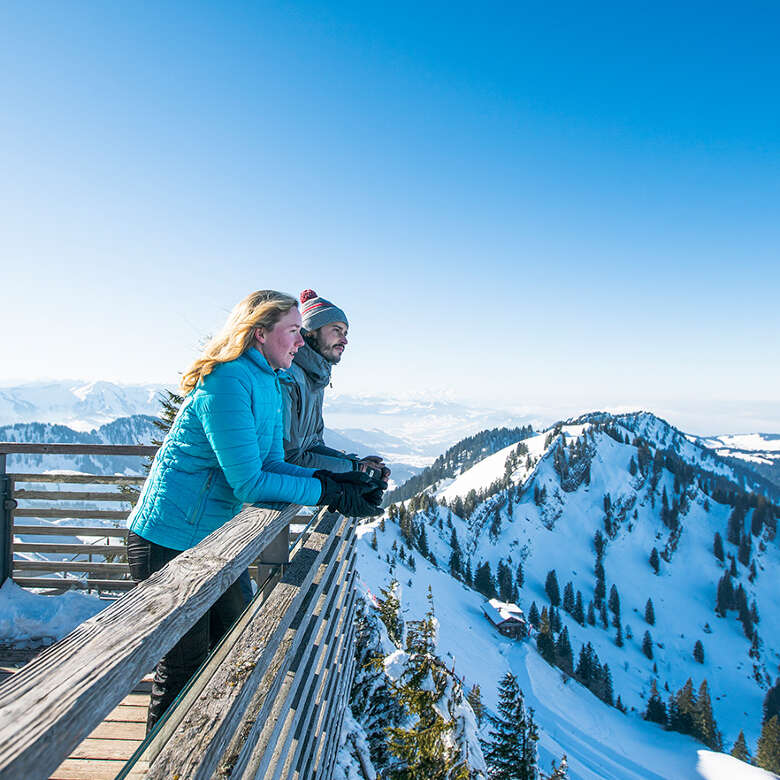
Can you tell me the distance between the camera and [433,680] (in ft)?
26.9

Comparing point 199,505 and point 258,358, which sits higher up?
point 258,358

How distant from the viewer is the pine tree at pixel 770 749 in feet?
270

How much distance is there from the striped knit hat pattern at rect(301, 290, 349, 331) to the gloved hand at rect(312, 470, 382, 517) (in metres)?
1.80

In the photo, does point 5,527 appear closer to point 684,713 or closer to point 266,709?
point 266,709

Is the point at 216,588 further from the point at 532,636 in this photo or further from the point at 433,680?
the point at 532,636

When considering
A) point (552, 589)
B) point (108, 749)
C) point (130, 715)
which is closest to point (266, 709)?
point (108, 749)

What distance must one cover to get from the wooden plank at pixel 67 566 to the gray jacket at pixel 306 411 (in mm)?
3128

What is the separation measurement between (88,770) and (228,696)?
2.43m

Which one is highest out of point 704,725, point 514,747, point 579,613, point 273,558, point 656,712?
point 273,558

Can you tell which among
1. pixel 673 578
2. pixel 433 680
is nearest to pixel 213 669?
pixel 433 680

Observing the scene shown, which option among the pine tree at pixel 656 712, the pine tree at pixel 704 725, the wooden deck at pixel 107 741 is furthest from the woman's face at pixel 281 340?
the pine tree at pixel 656 712

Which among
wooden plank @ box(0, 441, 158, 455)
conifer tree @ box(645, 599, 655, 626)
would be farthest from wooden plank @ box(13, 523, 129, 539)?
conifer tree @ box(645, 599, 655, 626)

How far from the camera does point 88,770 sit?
318 cm

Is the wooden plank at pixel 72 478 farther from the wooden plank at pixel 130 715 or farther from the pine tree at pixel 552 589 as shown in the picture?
the pine tree at pixel 552 589
